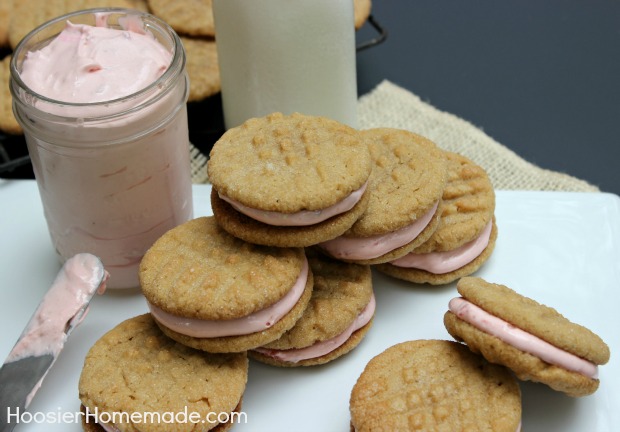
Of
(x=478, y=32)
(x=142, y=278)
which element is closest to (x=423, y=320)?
(x=142, y=278)

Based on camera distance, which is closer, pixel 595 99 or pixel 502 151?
pixel 502 151

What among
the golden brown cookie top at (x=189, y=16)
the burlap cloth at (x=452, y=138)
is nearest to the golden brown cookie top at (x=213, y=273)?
the burlap cloth at (x=452, y=138)

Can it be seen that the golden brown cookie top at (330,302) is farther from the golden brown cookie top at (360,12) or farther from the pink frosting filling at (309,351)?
the golden brown cookie top at (360,12)

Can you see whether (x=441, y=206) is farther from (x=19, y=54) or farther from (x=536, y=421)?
(x=19, y=54)

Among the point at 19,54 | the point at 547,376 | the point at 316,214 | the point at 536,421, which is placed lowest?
the point at 536,421

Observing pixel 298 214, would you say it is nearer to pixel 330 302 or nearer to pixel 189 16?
pixel 330 302

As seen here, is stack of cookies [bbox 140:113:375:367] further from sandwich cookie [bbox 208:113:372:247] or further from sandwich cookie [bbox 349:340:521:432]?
sandwich cookie [bbox 349:340:521:432]

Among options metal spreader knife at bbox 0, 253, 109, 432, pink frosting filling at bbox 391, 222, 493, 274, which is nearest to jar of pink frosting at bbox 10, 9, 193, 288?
metal spreader knife at bbox 0, 253, 109, 432
